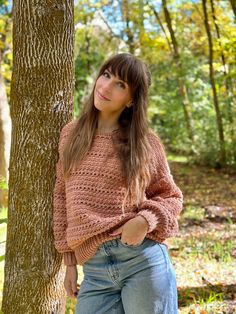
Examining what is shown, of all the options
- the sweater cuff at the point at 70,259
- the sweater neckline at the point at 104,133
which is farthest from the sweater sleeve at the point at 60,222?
the sweater neckline at the point at 104,133

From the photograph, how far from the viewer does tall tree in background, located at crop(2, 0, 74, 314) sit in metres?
2.29

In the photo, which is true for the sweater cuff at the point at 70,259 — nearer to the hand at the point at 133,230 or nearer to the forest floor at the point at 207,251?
the hand at the point at 133,230

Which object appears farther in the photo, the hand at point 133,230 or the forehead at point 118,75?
the forehead at point 118,75

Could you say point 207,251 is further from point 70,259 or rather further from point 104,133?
point 104,133

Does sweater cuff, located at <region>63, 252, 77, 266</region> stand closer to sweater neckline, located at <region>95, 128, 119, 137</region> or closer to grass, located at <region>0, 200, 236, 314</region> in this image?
sweater neckline, located at <region>95, 128, 119, 137</region>

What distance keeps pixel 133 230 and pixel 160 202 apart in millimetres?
236

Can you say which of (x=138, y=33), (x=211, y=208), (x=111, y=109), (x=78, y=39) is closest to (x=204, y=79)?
(x=138, y=33)

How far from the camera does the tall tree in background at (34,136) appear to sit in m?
2.29

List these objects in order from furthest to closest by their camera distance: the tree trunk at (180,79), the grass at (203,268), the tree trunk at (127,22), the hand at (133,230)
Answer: the tree trunk at (127,22) → the tree trunk at (180,79) → the grass at (203,268) → the hand at (133,230)

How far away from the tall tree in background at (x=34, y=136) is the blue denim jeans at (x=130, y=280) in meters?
0.37

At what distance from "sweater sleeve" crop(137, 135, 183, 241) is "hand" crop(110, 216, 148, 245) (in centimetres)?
2

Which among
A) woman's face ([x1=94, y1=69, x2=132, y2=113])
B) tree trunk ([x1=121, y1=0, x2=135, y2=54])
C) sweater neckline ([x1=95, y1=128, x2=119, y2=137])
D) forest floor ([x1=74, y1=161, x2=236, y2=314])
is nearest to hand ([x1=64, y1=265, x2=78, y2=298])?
sweater neckline ([x1=95, y1=128, x2=119, y2=137])

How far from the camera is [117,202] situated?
208cm

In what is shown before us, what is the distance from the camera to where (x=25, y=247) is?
233 centimetres
